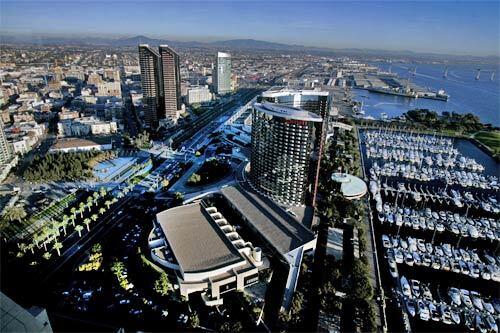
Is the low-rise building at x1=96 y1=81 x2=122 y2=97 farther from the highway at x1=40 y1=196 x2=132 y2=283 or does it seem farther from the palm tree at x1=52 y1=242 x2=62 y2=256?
the palm tree at x1=52 y1=242 x2=62 y2=256

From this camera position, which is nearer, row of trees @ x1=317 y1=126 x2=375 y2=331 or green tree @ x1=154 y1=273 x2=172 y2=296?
row of trees @ x1=317 y1=126 x2=375 y2=331

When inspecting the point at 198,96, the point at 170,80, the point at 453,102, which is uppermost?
the point at 170,80

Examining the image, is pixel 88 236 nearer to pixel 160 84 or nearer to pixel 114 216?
pixel 114 216

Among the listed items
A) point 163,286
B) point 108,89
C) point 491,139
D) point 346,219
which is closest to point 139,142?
point 163,286

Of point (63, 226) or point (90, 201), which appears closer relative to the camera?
point (63, 226)

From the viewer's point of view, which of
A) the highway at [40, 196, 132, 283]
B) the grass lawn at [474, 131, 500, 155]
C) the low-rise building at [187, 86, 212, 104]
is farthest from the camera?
the low-rise building at [187, 86, 212, 104]

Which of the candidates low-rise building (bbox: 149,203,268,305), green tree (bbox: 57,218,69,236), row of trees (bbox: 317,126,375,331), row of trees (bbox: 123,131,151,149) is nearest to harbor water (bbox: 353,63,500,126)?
row of trees (bbox: 317,126,375,331)
